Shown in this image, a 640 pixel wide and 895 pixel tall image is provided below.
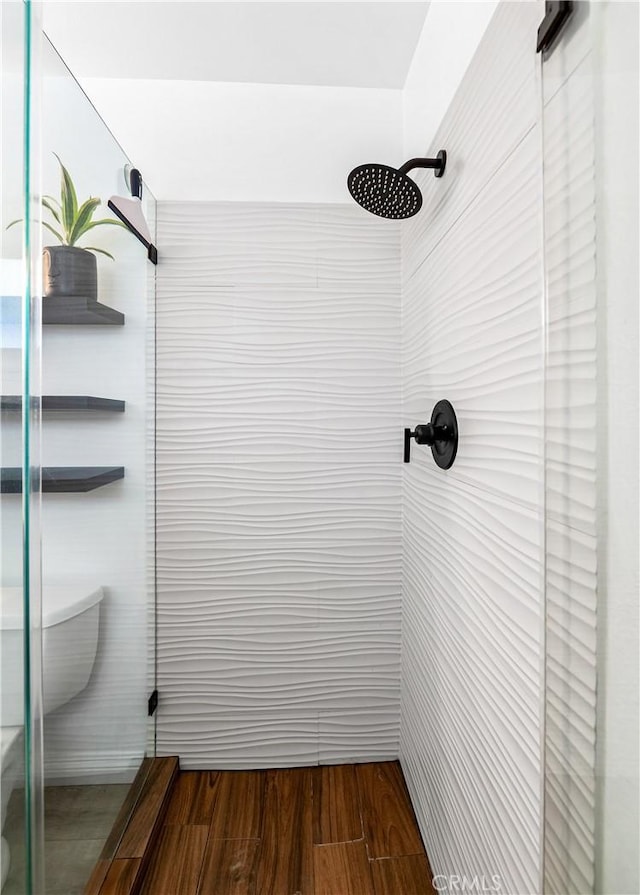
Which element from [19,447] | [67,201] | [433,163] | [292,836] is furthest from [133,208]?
[292,836]

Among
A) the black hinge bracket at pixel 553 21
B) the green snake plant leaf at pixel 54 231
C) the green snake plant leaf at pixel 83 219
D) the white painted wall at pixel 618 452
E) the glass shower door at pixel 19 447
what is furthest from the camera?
the green snake plant leaf at pixel 83 219

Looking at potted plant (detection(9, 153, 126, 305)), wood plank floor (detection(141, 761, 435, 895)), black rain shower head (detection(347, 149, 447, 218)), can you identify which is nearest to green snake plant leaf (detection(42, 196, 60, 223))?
potted plant (detection(9, 153, 126, 305))

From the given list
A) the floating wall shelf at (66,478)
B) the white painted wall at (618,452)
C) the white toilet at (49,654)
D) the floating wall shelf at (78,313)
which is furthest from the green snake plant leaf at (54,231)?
the white painted wall at (618,452)

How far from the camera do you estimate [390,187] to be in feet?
4.45

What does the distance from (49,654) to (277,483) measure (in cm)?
91

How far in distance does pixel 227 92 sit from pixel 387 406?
3.75ft

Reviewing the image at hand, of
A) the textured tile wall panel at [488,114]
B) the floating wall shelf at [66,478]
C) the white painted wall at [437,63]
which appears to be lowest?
the floating wall shelf at [66,478]

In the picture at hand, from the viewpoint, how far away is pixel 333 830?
1.57m

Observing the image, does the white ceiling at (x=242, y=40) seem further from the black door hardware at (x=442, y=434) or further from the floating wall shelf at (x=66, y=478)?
the floating wall shelf at (x=66, y=478)

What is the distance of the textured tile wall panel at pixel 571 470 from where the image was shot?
0.58 metres

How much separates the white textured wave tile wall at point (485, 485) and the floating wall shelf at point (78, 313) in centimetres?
80

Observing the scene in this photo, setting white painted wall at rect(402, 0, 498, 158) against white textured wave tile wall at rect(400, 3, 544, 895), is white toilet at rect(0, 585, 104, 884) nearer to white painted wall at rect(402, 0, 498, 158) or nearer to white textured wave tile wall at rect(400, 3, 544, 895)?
white textured wave tile wall at rect(400, 3, 544, 895)

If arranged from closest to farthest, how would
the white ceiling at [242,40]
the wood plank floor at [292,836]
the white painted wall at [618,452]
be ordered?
the white painted wall at [618,452] → the wood plank floor at [292,836] → the white ceiling at [242,40]

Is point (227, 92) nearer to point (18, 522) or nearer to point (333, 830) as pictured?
point (18, 522)
